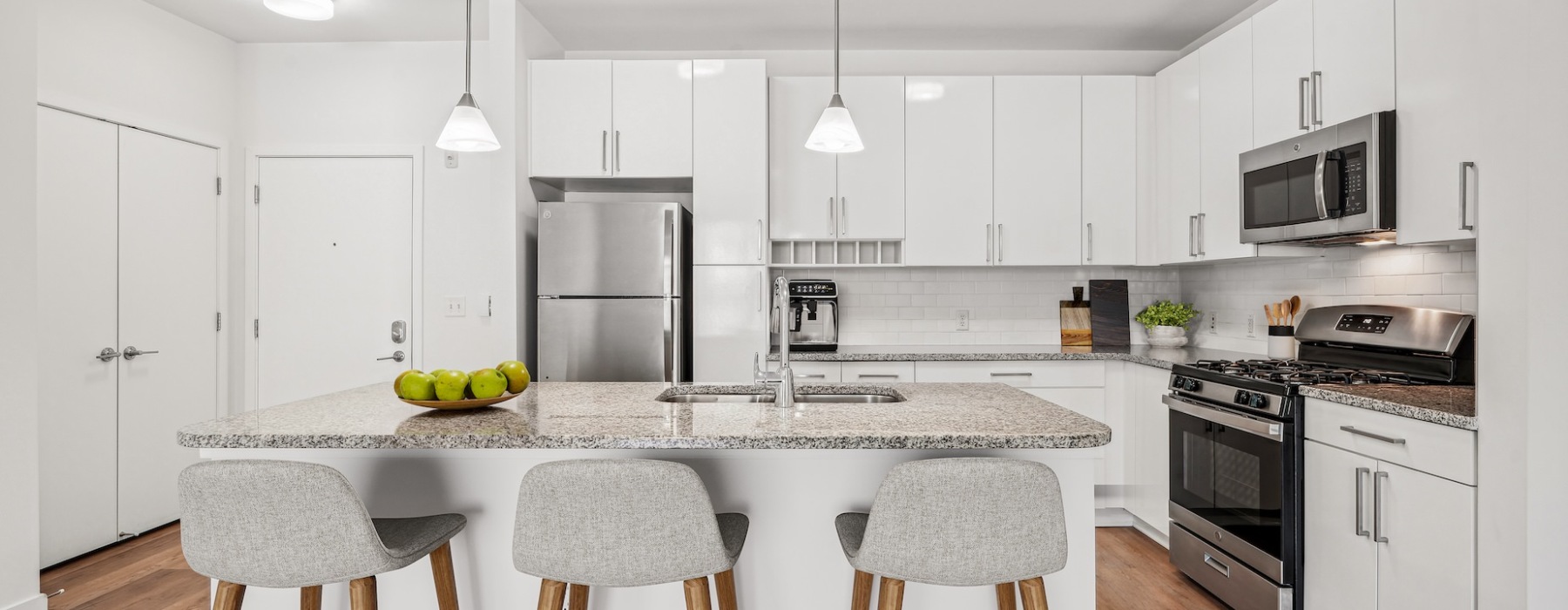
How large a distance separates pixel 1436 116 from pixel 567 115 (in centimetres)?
331

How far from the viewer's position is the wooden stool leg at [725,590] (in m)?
1.65

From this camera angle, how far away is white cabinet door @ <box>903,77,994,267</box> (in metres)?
3.76

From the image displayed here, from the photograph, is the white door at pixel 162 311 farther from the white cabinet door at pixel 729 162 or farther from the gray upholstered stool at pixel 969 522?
the gray upholstered stool at pixel 969 522

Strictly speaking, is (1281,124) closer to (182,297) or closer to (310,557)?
(310,557)

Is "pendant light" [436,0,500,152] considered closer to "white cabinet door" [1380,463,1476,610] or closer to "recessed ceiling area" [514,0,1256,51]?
"recessed ceiling area" [514,0,1256,51]

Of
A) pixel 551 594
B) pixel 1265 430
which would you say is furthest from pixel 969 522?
pixel 1265 430

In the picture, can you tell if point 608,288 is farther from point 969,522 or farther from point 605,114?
point 969,522

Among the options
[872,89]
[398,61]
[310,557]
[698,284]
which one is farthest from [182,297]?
[872,89]

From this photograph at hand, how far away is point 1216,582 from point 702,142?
281 centimetres

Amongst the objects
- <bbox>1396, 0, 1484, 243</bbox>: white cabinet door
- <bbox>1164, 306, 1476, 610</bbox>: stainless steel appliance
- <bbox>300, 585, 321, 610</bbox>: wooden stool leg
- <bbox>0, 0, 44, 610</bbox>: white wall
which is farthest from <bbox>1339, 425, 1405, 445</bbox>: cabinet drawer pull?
<bbox>0, 0, 44, 610</bbox>: white wall

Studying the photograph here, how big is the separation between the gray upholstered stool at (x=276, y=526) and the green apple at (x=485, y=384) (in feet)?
1.37

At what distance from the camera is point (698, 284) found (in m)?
3.63

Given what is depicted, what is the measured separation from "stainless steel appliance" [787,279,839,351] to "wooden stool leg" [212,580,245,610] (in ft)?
8.34

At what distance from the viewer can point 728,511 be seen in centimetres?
180
